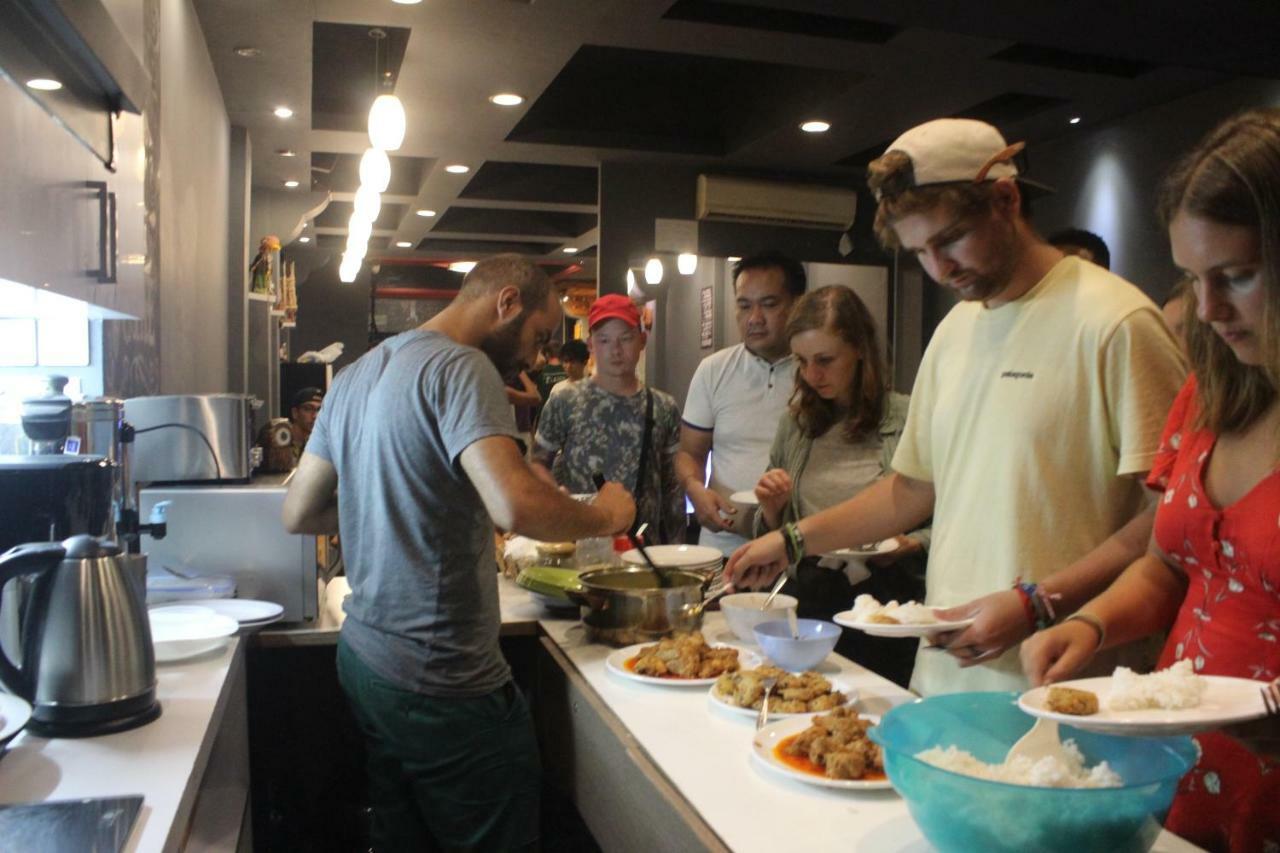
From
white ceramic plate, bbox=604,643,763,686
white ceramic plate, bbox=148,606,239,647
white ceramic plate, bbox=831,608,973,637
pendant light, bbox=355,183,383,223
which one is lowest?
white ceramic plate, bbox=604,643,763,686

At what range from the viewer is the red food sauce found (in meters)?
1.40

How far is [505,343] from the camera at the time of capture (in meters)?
2.32

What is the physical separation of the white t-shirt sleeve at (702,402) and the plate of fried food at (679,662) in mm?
1695

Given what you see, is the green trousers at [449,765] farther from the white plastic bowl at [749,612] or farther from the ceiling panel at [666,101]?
the ceiling panel at [666,101]

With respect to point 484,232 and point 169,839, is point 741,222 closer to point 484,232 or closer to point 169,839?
point 484,232

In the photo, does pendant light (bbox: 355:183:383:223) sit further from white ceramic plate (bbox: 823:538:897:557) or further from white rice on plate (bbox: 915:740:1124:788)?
white rice on plate (bbox: 915:740:1124:788)

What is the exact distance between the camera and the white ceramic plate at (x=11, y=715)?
1.35 metres

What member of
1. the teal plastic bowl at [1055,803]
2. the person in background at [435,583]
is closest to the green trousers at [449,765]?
the person in background at [435,583]

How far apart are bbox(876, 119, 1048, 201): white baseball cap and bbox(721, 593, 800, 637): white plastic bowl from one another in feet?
2.77

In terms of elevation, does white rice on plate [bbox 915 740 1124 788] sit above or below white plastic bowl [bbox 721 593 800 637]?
above

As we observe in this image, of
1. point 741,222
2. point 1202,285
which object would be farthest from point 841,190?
point 1202,285

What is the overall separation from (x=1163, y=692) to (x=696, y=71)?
5549 millimetres

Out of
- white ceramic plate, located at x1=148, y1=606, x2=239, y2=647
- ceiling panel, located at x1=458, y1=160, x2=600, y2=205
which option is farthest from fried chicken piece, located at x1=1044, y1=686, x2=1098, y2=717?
ceiling panel, located at x1=458, y1=160, x2=600, y2=205

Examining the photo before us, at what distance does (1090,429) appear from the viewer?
172 cm
